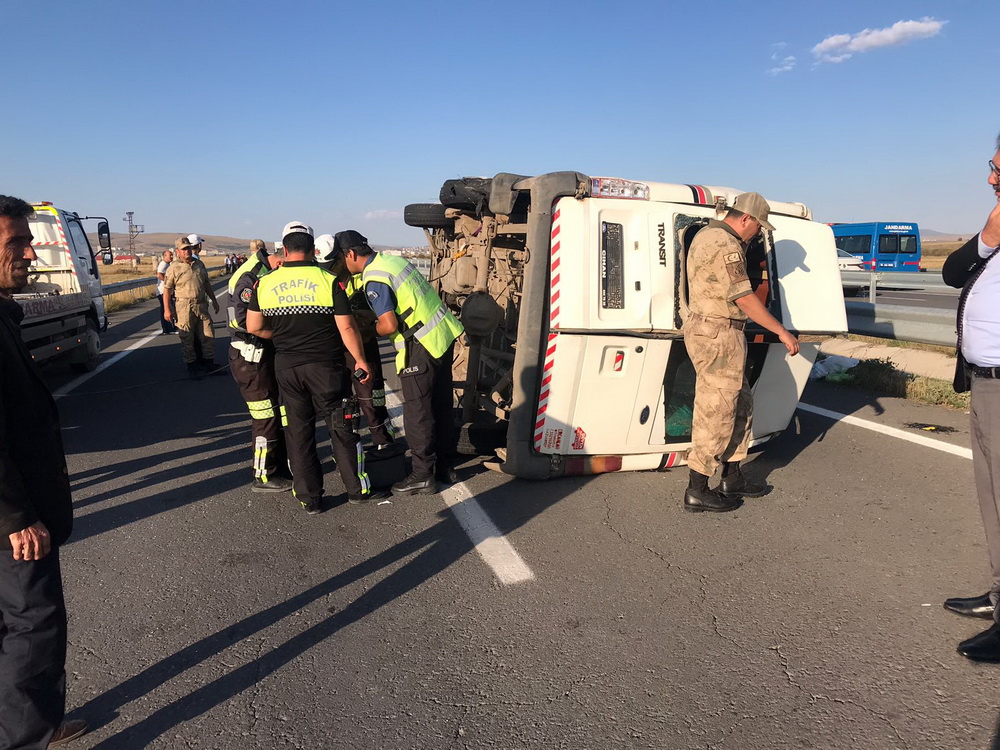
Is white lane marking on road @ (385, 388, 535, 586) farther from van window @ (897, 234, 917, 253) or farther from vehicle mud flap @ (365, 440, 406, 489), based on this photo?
van window @ (897, 234, 917, 253)

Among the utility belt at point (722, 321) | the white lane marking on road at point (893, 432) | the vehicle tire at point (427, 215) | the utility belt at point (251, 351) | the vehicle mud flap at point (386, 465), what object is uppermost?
the vehicle tire at point (427, 215)

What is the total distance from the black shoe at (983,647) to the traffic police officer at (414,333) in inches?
129

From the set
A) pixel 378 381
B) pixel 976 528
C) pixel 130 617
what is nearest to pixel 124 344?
pixel 378 381

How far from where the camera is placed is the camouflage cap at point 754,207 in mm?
4363

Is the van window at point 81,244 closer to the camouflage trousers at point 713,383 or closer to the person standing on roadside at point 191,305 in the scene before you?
the person standing on roadside at point 191,305

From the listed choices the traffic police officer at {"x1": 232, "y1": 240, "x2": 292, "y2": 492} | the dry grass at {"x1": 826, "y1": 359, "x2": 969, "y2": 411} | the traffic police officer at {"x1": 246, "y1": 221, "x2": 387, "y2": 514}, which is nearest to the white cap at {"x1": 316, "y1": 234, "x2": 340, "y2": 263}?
the traffic police officer at {"x1": 246, "y1": 221, "x2": 387, "y2": 514}

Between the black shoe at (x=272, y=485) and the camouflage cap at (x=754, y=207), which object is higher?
the camouflage cap at (x=754, y=207)

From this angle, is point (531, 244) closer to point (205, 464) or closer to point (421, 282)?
point (421, 282)

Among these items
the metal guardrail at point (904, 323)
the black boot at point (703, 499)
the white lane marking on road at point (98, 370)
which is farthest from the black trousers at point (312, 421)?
the metal guardrail at point (904, 323)

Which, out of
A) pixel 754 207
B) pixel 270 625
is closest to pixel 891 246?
pixel 754 207

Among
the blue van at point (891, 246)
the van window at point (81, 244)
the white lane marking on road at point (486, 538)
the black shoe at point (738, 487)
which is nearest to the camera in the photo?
the white lane marking on road at point (486, 538)

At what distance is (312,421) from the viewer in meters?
4.73

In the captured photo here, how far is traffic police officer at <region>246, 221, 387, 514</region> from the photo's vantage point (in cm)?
454

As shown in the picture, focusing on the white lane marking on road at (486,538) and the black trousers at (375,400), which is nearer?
the white lane marking on road at (486,538)
